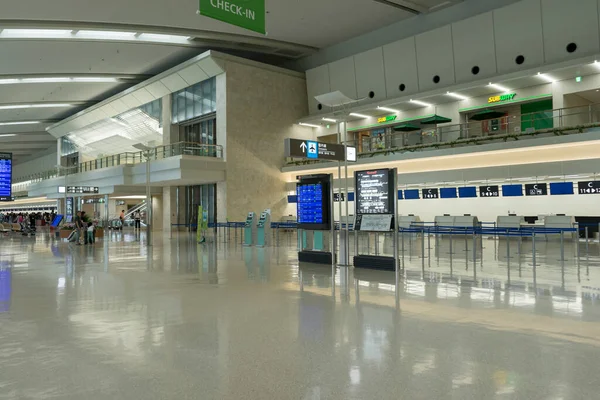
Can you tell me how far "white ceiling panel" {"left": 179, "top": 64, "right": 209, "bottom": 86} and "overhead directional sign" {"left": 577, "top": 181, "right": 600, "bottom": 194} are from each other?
2079 centimetres

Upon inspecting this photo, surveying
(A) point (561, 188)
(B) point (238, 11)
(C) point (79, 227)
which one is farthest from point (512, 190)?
(C) point (79, 227)

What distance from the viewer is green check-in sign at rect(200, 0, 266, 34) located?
777 centimetres

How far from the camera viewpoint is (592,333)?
16.8 feet

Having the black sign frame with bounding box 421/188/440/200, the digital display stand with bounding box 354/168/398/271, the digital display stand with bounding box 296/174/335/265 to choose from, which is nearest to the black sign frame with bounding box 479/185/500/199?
the black sign frame with bounding box 421/188/440/200

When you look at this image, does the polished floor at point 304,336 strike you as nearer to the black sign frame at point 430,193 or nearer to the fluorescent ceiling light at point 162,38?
the black sign frame at point 430,193

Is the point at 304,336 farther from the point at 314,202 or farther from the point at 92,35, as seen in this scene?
the point at 92,35

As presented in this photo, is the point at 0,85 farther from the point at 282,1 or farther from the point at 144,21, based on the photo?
the point at 282,1

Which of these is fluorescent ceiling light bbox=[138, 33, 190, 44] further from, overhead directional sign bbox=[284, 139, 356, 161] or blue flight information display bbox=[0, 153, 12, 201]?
overhead directional sign bbox=[284, 139, 356, 161]

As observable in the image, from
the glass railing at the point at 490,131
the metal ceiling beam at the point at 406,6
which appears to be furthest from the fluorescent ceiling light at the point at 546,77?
the metal ceiling beam at the point at 406,6

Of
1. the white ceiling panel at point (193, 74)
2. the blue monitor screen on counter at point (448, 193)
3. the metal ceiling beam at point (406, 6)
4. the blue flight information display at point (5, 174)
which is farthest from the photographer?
the white ceiling panel at point (193, 74)

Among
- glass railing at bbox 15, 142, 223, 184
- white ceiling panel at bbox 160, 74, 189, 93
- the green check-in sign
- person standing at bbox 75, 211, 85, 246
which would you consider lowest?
person standing at bbox 75, 211, 85, 246

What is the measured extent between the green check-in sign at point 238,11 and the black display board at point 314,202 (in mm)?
4834

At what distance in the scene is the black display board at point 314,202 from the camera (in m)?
12.4

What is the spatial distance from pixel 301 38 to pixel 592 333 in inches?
988
